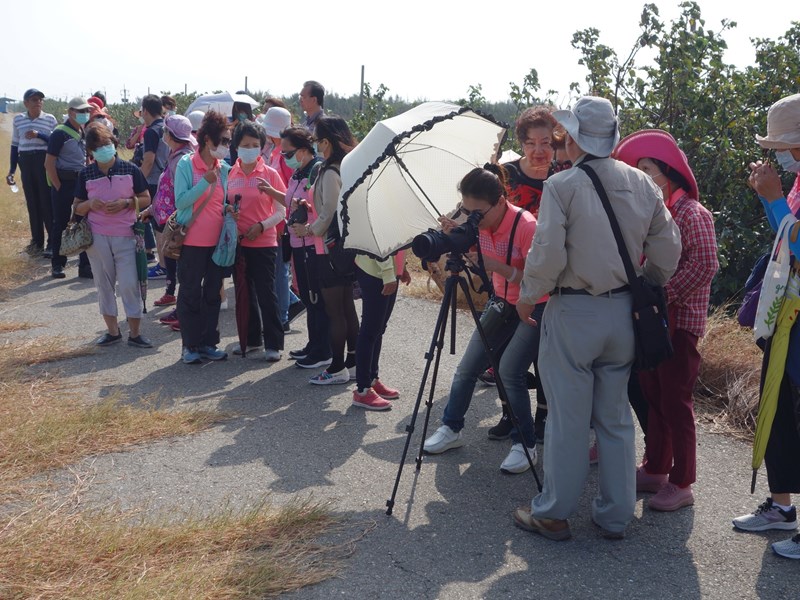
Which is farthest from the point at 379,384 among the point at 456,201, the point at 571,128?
the point at 571,128

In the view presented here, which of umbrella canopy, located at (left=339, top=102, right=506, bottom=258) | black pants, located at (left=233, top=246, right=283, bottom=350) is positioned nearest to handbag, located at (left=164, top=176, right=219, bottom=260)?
black pants, located at (left=233, top=246, right=283, bottom=350)

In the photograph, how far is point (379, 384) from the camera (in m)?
6.18

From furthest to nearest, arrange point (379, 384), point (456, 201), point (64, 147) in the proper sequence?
point (64, 147) → point (379, 384) → point (456, 201)

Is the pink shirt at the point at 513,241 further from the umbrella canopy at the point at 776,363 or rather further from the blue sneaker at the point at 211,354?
the blue sneaker at the point at 211,354

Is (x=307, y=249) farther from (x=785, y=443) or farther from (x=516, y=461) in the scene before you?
(x=785, y=443)

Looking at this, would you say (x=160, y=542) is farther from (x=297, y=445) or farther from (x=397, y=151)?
(x=397, y=151)

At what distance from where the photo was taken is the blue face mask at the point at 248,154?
22.3 feet

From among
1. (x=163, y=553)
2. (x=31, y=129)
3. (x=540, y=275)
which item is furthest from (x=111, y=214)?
(x=31, y=129)

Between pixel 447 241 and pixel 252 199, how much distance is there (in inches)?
126

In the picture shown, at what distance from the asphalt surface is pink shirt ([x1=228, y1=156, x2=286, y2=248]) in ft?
3.45

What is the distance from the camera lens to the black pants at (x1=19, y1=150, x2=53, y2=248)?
11445 mm

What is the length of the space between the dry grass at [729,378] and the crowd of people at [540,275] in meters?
1.03

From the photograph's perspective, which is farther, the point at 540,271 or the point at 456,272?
the point at 456,272

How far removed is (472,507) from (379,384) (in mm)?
1906
